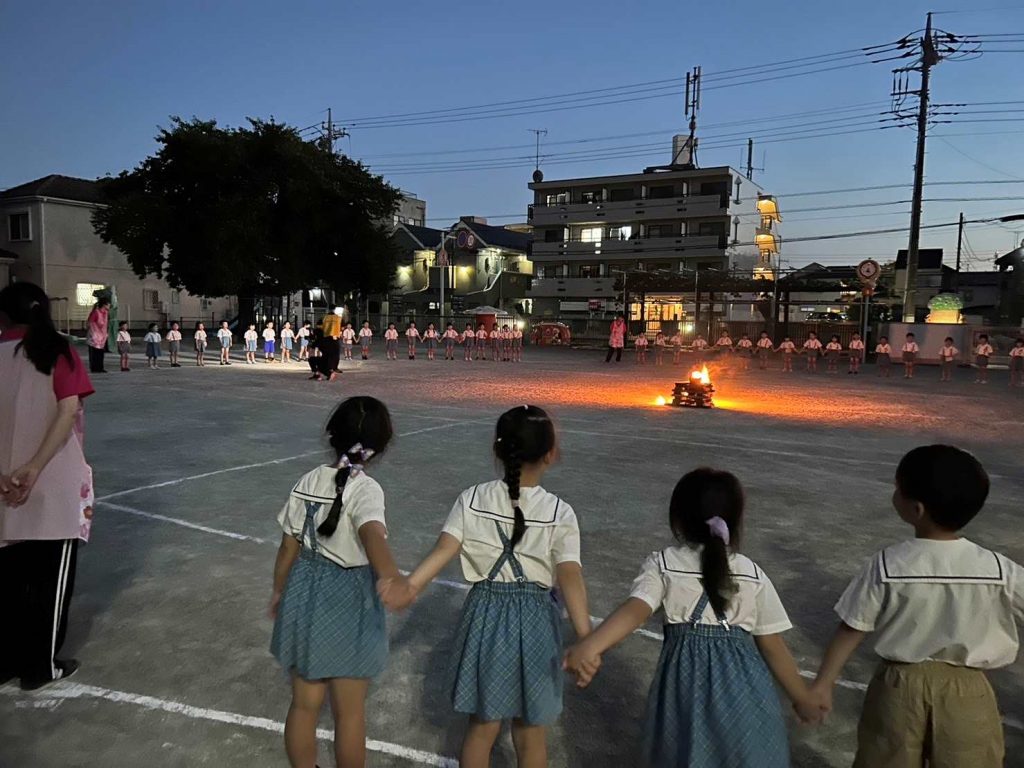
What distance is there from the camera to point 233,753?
2.98 meters

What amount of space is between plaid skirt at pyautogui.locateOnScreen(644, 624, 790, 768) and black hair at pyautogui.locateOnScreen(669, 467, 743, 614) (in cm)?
13

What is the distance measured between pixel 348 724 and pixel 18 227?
4480cm

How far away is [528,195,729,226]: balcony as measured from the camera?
5009 cm

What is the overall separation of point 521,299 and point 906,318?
3438 centimetres

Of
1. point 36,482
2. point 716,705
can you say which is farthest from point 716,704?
point 36,482

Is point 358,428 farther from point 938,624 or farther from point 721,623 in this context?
point 938,624

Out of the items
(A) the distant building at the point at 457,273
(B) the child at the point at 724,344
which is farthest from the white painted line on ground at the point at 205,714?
(A) the distant building at the point at 457,273

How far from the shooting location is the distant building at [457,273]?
57.4 meters

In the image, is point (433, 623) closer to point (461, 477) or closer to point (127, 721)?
point (127, 721)

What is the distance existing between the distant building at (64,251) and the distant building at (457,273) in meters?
20.0

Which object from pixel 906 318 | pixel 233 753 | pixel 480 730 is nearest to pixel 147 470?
pixel 233 753

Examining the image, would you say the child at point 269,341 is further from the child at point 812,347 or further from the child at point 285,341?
the child at point 812,347

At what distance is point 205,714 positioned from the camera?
326 cm

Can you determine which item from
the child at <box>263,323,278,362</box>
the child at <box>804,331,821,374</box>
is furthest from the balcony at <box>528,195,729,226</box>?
the child at <box>263,323,278,362</box>
